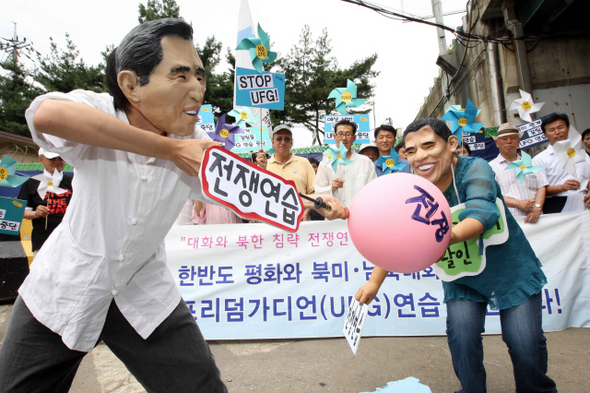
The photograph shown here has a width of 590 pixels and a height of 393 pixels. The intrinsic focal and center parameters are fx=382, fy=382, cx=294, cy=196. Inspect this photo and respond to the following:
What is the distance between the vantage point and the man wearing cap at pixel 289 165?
4.67 m

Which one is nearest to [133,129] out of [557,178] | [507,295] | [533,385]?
[507,295]

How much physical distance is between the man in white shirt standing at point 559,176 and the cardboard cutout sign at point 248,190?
4.12 m

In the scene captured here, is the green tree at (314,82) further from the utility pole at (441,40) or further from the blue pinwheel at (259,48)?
the blue pinwheel at (259,48)

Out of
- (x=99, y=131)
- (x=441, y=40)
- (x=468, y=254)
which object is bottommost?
(x=468, y=254)

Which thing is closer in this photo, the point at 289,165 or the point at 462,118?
the point at 462,118

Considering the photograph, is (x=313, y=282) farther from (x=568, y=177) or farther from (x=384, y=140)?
(x=568, y=177)

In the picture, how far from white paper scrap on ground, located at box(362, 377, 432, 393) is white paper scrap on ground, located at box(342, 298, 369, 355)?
0.90 m

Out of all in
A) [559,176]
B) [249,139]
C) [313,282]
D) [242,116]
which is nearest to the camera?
[313,282]

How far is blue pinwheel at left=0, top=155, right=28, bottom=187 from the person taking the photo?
364 cm

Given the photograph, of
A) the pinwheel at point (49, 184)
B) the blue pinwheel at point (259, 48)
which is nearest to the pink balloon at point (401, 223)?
the blue pinwheel at point (259, 48)

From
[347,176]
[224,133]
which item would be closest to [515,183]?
[347,176]

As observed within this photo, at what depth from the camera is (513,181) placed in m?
4.05

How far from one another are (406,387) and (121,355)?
5.94 ft

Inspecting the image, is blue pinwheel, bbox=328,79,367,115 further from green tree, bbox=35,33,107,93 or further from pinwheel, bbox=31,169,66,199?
green tree, bbox=35,33,107,93
